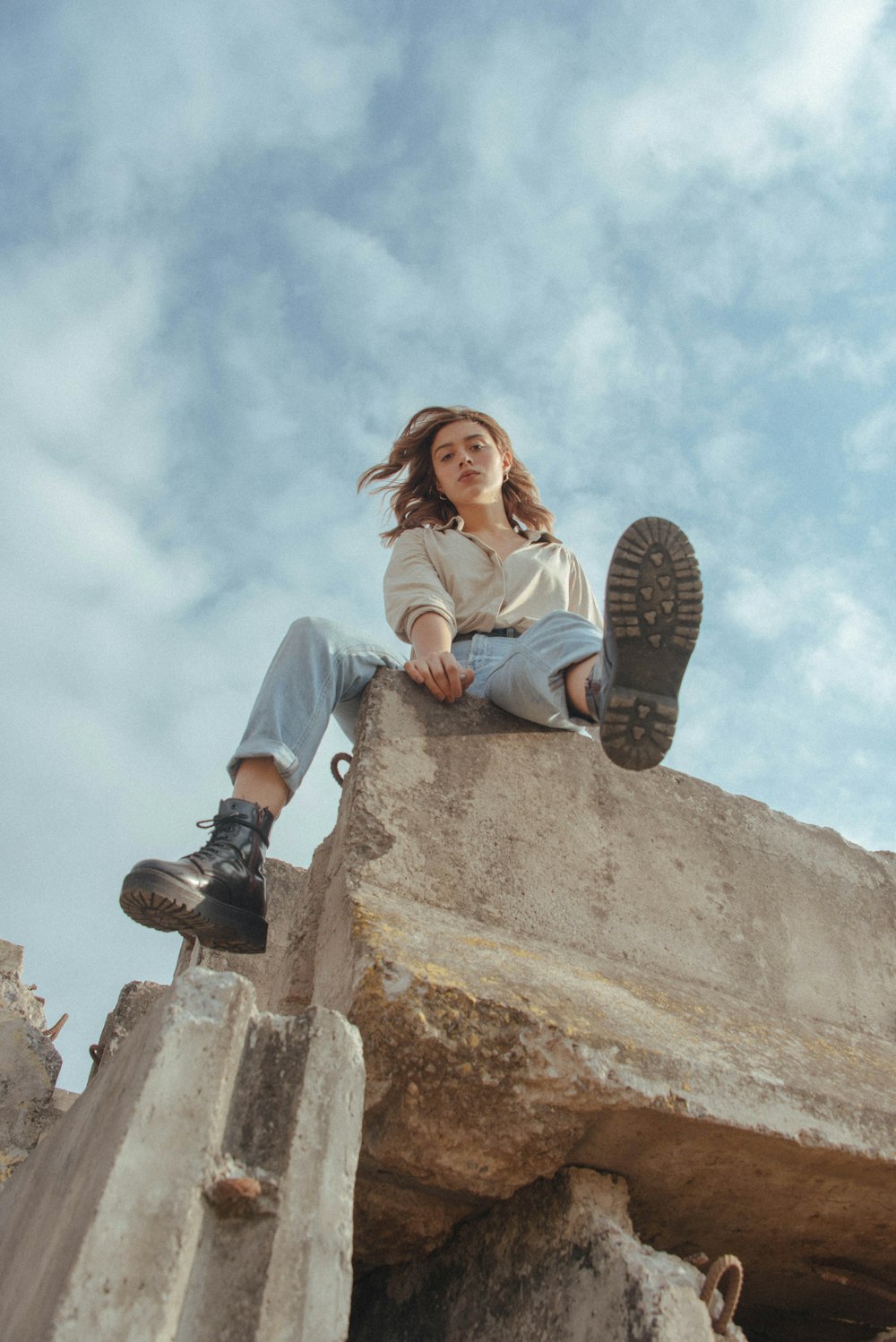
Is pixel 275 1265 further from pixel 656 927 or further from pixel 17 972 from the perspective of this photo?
pixel 17 972

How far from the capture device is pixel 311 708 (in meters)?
2.45

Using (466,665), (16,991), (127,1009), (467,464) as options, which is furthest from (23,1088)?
(467,464)

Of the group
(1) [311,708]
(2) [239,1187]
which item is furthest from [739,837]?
(2) [239,1187]

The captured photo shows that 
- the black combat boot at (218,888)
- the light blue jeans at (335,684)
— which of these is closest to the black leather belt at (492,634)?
the light blue jeans at (335,684)

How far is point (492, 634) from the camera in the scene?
114 inches

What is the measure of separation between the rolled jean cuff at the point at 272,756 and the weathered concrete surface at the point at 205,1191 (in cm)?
99

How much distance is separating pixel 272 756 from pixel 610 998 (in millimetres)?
878

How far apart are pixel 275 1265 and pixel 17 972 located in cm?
298

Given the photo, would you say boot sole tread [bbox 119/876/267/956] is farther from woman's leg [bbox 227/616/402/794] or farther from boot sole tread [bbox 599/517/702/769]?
boot sole tread [bbox 599/517/702/769]

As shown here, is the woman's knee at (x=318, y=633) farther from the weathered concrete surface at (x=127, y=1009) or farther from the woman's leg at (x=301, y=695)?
the weathered concrete surface at (x=127, y=1009)

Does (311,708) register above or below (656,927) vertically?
above

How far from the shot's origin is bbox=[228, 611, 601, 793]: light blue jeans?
7.89ft

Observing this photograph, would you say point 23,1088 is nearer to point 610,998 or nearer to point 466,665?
point 466,665

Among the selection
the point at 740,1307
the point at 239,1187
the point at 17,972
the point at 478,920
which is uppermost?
the point at 17,972
